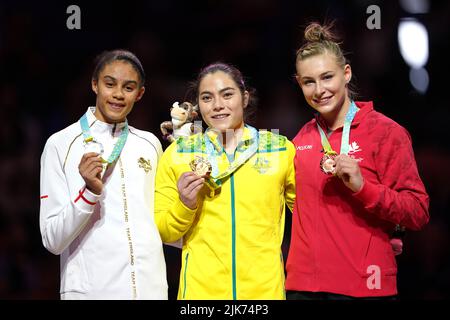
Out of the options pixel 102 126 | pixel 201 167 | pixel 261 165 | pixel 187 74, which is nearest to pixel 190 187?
pixel 201 167

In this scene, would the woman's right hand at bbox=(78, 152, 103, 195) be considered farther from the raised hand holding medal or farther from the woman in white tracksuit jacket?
the raised hand holding medal

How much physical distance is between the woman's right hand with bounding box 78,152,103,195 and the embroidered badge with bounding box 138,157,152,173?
253 millimetres

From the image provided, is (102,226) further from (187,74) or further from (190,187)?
(187,74)

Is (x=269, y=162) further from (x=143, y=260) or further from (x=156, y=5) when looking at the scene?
(x=156, y=5)

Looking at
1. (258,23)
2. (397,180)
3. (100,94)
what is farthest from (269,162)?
(258,23)

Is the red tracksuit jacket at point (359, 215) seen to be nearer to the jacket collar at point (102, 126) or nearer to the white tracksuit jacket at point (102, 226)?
the white tracksuit jacket at point (102, 226)

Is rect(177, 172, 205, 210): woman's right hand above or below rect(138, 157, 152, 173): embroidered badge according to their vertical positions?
below

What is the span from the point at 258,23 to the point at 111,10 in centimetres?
97

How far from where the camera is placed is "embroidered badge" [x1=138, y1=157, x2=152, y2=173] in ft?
9.24

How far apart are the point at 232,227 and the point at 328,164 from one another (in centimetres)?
47

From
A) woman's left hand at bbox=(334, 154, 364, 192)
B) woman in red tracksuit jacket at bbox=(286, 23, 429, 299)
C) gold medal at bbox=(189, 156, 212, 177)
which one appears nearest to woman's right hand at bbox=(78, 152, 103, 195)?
gold medal at bbox=(189, 156, 212, 177)

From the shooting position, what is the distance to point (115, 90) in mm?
2791

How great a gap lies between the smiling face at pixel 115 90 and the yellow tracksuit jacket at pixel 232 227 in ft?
0.97

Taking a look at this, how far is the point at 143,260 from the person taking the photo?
2697mm
